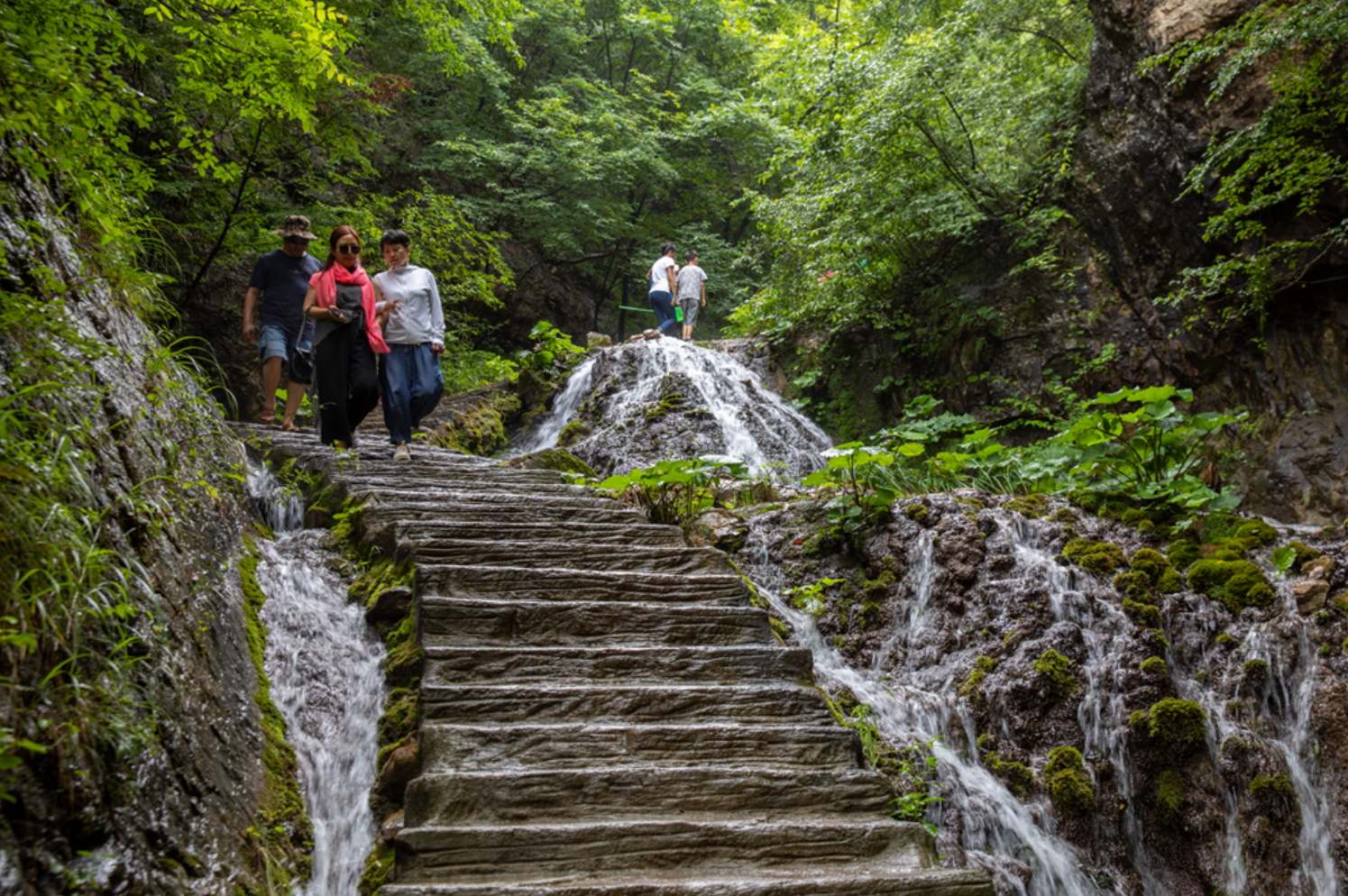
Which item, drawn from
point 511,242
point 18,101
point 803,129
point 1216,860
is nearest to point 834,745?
point 1216,860

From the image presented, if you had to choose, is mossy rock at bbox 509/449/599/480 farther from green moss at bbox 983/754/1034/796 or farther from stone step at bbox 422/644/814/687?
green moss at bbox 983/754/1034/796

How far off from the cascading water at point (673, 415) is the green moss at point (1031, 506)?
145 inches

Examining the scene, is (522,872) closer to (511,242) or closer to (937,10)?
(937,10)

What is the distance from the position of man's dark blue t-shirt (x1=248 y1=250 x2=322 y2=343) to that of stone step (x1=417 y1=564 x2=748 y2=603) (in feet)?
12.0

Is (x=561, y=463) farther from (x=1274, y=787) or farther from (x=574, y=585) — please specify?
(x=1274, y=787)

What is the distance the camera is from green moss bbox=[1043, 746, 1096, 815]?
13.1 ft

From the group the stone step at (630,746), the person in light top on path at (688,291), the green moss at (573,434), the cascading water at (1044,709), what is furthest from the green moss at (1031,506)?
the person in light top on path at (688,291)

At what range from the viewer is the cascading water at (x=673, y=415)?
9969 millimetres

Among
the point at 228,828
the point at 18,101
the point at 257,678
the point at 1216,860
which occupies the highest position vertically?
the point at 18,101

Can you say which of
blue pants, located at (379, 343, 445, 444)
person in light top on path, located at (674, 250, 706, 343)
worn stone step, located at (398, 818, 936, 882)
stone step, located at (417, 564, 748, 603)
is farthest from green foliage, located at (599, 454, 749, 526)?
person in light top on path, located at (674, 250, 706, 343)

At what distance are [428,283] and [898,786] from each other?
472 cm

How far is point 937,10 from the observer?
1116cm

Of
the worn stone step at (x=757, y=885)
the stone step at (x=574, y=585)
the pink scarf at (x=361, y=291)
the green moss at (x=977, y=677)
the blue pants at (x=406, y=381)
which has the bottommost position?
the worn stone step at (x=757, y=885)

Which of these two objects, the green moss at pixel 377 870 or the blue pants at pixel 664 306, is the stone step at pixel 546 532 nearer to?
the green moss at pixel 377 870
